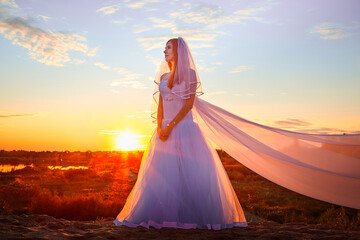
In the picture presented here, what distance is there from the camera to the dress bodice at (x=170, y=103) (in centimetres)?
507

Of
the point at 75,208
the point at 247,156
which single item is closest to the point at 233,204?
the point at 247,156

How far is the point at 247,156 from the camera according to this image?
222 inches

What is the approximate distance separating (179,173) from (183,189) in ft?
0.83

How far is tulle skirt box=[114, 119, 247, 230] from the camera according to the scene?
15.0 feet

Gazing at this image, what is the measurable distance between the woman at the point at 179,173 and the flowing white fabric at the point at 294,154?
635 mm

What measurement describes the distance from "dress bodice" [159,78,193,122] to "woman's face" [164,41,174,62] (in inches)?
Result: 13.5

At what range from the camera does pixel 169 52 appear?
516 cm

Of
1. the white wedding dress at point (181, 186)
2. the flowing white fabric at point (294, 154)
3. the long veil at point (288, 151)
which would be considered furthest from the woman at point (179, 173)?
the flowing white fabric at point (294, 154)

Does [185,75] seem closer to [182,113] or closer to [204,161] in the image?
[182,113]

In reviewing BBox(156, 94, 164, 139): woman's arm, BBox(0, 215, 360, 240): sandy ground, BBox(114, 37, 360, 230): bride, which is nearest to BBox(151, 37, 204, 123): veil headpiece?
BBox(114, 37, 360, 230): bride

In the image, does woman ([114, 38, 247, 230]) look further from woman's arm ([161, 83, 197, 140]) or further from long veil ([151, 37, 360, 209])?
long veil ([151, 37, 360, 209])

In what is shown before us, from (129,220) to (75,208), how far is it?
18.6 feet

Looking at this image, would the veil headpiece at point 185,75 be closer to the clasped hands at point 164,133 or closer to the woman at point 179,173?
the woman at point 179,173

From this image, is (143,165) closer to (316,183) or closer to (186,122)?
(186,122)
